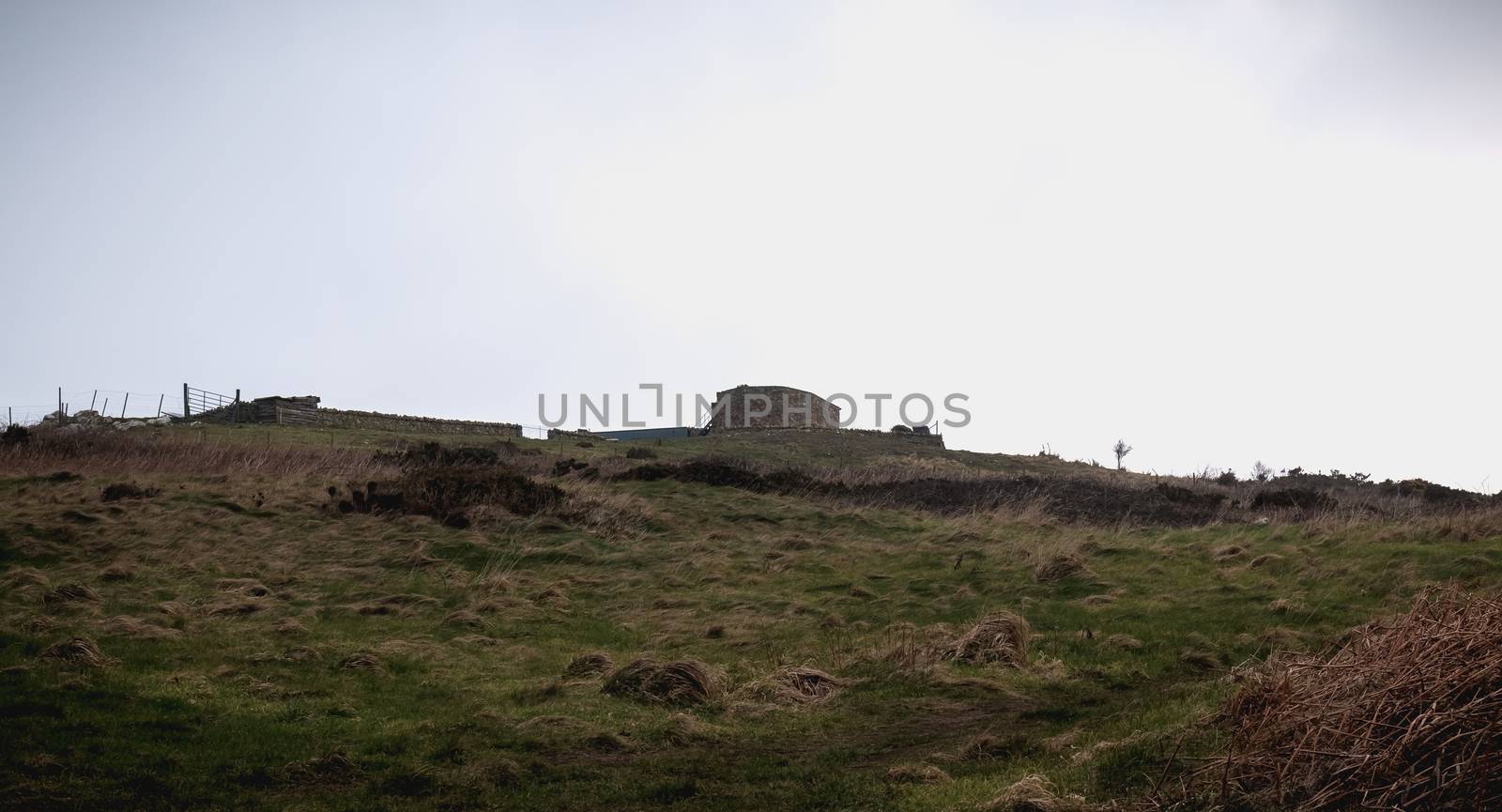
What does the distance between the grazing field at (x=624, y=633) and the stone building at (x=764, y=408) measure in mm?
37987

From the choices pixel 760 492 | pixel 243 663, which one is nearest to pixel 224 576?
pixel 243 663

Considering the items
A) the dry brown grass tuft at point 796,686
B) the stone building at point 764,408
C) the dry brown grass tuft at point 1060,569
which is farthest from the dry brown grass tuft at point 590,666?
the stone building at point 764,408

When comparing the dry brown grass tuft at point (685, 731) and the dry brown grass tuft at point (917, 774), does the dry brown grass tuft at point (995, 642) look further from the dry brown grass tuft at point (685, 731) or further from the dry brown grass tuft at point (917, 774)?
the dry brown grass tuft at point (917, 774)

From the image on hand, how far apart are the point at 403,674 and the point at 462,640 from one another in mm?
1563

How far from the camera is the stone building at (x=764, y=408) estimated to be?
65.4m

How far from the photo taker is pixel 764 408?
6594cm

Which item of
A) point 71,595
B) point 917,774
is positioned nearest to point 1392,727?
point 917,774

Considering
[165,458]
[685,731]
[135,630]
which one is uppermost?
[165,458]

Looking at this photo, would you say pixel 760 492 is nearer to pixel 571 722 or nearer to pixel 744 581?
pixel 744 581

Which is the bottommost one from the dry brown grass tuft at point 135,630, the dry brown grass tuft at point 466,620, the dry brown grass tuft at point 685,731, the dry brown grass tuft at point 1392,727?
the dry brown grass tuft at point 685,731

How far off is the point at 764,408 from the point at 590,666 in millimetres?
54052

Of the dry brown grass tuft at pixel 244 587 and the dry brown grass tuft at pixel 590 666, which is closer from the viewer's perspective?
the dry brown grass tuft at pixel 590 666

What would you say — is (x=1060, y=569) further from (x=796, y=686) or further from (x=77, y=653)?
(x=77, y=653)

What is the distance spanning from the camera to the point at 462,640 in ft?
44.1
